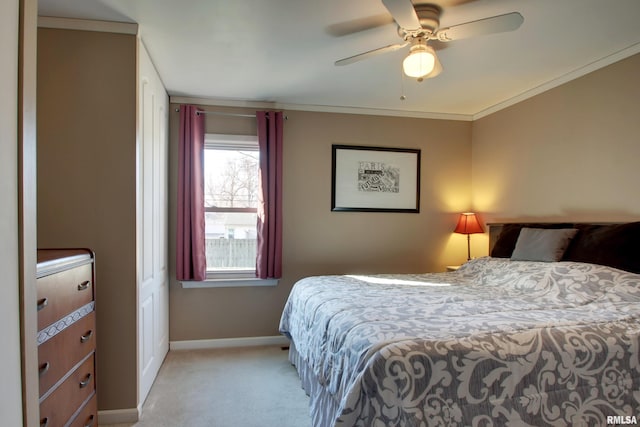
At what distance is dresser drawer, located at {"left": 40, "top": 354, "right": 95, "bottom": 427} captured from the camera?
1.47 metres

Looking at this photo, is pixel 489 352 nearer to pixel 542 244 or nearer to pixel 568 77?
pixel 542 244

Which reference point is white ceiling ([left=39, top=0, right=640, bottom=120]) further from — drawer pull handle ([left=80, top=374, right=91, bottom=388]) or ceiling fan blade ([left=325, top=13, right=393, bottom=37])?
drawer pull handle ([left=80, top=374, right=91, bottom=388])

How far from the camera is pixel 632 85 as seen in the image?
2.54m

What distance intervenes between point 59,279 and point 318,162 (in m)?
2.70

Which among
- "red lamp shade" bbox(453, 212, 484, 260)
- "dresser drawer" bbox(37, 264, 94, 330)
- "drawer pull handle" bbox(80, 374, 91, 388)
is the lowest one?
"drawer pull handle" bbox(80, 374, 91, 388)

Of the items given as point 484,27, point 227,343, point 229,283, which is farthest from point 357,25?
point 227,343

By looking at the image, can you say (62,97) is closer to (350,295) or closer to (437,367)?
(350,295)

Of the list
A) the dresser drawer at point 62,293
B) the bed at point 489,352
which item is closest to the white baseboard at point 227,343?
the bed at point 489,352

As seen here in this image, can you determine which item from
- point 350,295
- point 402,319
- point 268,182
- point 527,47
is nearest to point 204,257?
point 268,182

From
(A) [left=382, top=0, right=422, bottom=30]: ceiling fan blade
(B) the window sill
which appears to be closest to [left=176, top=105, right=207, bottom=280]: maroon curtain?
(B) the window sill

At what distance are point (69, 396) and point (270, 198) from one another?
232 centimetres

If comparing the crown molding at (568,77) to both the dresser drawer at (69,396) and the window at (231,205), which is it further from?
the dresser drawer at (69,396)

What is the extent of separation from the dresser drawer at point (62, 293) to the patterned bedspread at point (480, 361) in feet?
4.07

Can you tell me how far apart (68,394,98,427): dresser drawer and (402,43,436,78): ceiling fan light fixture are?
2562 millimetres
